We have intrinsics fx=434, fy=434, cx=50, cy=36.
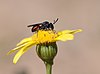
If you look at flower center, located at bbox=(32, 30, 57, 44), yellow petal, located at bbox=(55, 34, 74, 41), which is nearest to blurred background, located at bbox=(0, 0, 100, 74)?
flower center, located at bbox=(32, 30, 57, 44)

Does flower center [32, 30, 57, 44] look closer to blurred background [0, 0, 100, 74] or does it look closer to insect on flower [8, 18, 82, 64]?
insect on flower [8, 18, 82, 64]

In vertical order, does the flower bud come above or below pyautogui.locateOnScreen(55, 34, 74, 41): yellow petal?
below

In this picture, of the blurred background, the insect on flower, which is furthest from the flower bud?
the blurred background

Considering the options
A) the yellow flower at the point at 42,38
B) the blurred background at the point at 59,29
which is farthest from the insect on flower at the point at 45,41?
the blurred background at the point at 59,29

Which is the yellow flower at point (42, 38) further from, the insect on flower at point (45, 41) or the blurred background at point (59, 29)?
the blurred background at point (59, 29)

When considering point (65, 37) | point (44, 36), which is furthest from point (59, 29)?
point (65, 37)

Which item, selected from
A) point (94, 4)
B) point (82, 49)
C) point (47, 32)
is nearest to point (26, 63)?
point (82, 49)

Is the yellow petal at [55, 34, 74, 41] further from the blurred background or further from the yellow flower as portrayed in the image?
the blurred background

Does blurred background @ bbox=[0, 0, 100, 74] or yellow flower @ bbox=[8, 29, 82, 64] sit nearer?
yellow flower @ bbox=[8, 29, 82, 64]
